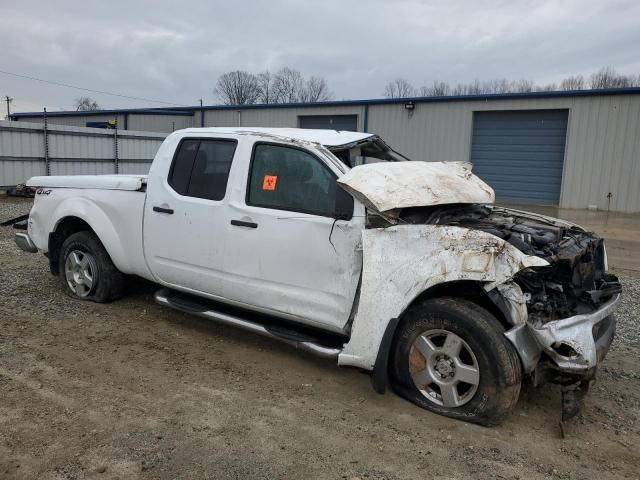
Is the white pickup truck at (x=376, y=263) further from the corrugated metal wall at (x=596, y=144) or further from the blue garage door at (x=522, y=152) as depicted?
the blue garage door at (x=522, y=152)

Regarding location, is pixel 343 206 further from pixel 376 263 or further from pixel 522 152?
pixel 522 152

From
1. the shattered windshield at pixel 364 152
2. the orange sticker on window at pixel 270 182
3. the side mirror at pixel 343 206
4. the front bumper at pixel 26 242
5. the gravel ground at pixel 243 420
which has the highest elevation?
the shattered windshield at pixel 364 152

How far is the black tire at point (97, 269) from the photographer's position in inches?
220

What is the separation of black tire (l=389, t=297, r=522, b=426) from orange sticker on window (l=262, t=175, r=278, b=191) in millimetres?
1504

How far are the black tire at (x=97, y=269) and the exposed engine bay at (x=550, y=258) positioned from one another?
11.3 ft

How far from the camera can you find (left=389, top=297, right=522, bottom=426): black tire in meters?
3.28

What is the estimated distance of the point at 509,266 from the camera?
3.23 meters

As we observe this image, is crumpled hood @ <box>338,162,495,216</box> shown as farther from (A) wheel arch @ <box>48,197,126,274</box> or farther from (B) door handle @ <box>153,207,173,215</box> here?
(A) wheel arch @ <box>48,197,126,274</box>

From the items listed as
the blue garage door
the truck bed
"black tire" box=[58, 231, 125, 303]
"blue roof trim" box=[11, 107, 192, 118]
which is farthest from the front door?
"blue roof trim" box=[11, 107, 192, 118]

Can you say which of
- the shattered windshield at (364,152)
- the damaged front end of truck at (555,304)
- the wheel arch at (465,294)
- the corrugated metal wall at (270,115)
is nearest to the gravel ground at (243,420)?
the damaged front end of truck at (555,304)

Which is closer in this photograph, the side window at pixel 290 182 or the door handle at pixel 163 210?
the side window at pixel 290 182

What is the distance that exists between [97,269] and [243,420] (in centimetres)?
294

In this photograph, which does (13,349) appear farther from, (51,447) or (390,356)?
(390,356)

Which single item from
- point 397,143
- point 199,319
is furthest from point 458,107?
point 199,319
